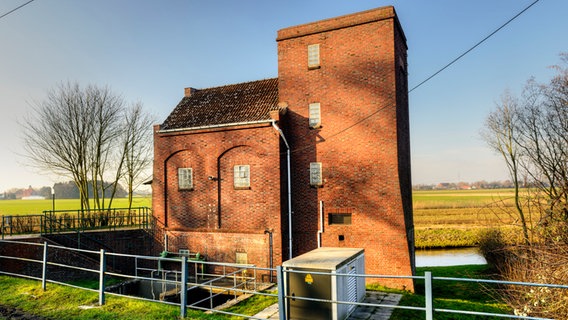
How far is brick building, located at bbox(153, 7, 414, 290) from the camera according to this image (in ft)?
50.1

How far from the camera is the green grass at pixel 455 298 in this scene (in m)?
11.7

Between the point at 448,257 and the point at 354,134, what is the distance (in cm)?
1834

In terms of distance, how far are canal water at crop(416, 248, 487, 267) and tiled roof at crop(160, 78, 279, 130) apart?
1616cm

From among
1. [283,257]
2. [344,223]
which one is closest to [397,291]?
[344,223]

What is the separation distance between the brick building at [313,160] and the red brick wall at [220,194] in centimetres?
5

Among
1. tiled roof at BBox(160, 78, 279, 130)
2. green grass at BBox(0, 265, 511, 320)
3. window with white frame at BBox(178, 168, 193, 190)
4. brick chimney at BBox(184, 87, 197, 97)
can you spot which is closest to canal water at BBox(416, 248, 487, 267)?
green grass at BBox(0, 265, 511, 320)

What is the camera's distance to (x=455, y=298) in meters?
15.2

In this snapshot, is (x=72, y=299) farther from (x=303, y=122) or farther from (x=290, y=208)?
(x=303, y=122)

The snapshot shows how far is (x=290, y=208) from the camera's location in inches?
648

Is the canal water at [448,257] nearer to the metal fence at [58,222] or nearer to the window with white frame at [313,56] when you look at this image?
the window with white frame at [313,56]

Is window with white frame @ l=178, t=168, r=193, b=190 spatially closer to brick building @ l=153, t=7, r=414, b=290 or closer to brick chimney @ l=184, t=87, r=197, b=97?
brick building @ l=153, t=7, r=414, b=290

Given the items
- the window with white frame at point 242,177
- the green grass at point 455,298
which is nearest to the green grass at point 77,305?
the green grass at point 455,298

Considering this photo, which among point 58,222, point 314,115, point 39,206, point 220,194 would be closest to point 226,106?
point 220,194

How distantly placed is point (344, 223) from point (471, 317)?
227 inches
